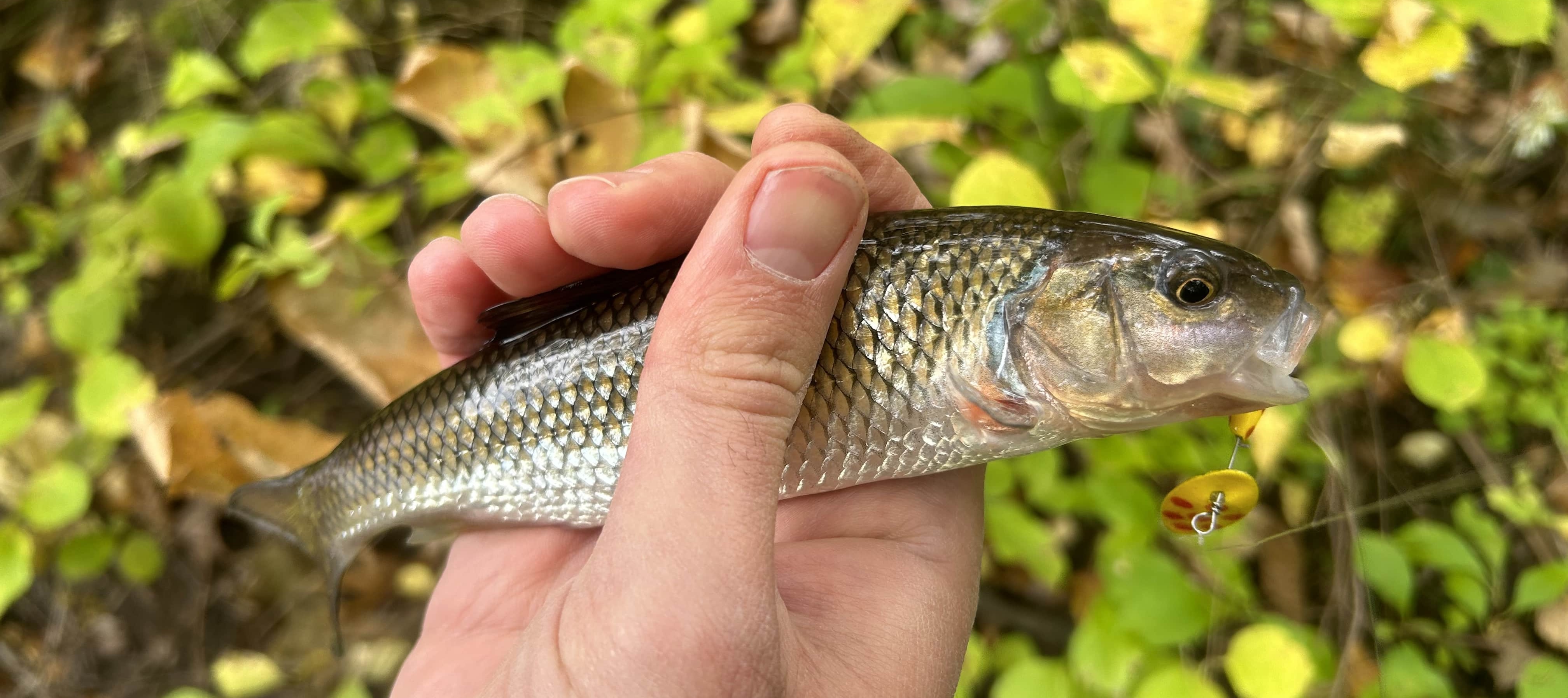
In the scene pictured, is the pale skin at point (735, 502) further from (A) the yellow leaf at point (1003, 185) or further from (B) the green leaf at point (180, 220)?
(B) the green leaf at point (180, 220)

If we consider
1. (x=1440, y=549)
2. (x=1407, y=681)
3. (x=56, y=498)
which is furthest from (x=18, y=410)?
(x=1440, y=549)

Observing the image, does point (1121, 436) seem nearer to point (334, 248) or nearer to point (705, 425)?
point (705, 425)

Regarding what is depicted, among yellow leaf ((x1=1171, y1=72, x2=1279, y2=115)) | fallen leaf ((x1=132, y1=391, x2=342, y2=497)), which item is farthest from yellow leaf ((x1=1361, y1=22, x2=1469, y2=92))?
fallen leaf ((x1=132, y1=391, x2=342, y2=497))

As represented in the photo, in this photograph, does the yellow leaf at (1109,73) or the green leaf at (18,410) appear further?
the green leaf at (18,410)

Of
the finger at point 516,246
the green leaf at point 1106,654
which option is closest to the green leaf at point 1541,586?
the green leaf at point 1106,654

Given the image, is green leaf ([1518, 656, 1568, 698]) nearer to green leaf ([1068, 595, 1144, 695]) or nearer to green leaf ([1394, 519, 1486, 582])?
green leaf ([1394, 519, 1486, 582])

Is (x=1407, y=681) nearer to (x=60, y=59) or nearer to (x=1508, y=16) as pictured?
(x=1508, y=16)
